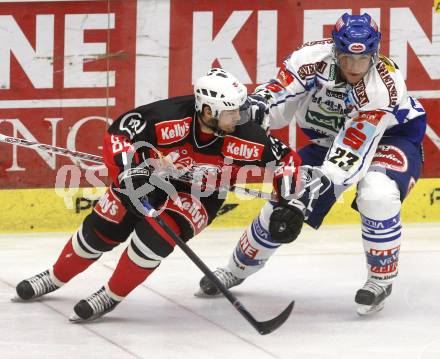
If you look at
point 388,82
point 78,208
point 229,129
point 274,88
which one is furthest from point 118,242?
point 78,208

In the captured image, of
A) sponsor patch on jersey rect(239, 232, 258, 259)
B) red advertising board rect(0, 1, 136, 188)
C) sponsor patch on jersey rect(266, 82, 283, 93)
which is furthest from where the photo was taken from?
red advertising board rect(0, 1, 136, 188)

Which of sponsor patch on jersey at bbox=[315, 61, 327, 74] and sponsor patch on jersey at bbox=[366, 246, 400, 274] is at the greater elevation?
sponsor patch on jersey at bbox=[315, 61, 327, 74]

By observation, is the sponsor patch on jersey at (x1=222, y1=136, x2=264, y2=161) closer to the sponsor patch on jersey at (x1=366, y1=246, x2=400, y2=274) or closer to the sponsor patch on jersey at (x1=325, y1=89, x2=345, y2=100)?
the sponsor patch on jersey at (x1=325, y1=89, x2=345, y2=100)

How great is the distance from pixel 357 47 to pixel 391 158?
0.48 meters

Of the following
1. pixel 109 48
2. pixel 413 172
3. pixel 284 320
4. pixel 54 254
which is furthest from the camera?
pixel 109 48

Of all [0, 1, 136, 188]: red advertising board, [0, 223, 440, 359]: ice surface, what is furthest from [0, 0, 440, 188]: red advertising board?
[0, 223, 440, 359]: ice surface

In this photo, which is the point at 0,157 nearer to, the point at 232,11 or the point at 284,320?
the point at 232,11

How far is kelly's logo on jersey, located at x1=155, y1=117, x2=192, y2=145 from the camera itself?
14.6 ft

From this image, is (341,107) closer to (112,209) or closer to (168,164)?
(168,164)

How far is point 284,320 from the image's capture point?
4.42 meters

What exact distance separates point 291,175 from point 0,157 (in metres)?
2.19

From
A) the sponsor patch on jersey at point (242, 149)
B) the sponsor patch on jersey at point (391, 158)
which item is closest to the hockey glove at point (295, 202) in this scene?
the sponsor patch on jersey at point (242, 149)

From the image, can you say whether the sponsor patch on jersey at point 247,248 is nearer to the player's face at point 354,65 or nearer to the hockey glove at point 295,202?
the hockey glove at point 295,202

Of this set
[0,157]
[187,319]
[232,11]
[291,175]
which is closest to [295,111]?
[291,175]
